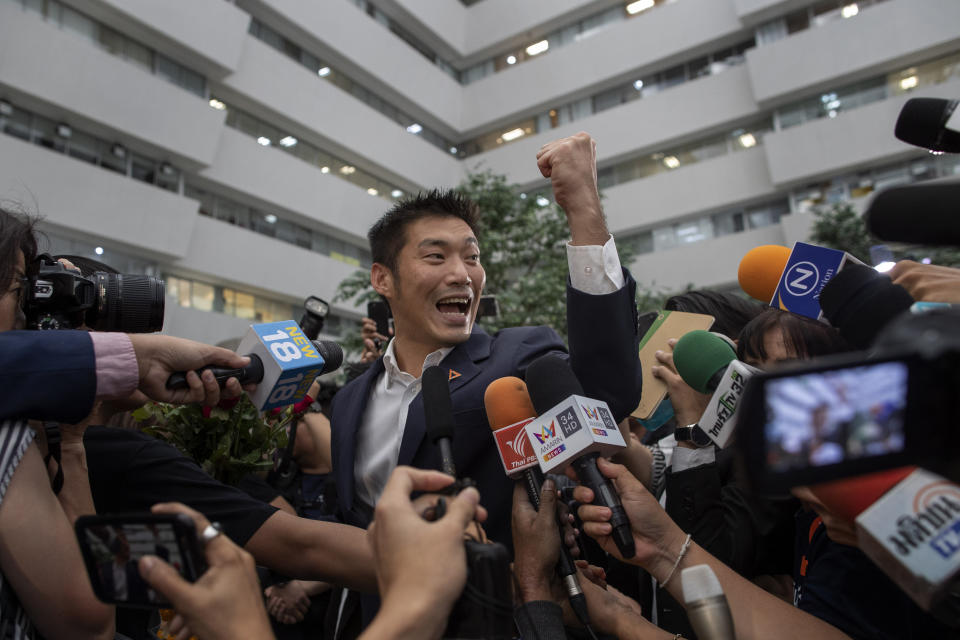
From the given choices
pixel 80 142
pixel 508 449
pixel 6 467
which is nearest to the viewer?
pixel 6 467

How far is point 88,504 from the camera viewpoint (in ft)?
5.16

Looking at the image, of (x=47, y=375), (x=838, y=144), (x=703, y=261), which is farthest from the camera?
(x=703, y=261)

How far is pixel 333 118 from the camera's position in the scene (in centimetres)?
1902

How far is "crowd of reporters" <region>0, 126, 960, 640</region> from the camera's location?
3.51 ft

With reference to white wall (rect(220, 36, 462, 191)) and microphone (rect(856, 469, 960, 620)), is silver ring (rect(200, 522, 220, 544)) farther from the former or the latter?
white wall (rect(220, 36, 462, 191))

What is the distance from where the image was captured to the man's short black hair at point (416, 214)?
2611mm

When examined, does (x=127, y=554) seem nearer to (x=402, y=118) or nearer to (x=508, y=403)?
(x=508, y=403)

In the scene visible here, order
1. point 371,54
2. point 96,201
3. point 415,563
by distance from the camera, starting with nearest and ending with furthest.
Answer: point 415,563 → point 96,201 → point 371,54

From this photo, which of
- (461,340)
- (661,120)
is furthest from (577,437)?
(661,120)

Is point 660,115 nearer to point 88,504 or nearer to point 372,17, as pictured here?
point 372,17

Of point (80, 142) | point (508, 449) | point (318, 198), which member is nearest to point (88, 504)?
point (508, 449)

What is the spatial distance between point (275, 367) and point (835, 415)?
1354mm

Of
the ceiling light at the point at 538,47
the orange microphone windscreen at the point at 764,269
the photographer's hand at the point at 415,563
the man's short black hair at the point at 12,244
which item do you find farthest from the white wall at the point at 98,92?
the photographer's hand at the point at 415,563

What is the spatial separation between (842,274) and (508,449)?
0.84 meters
